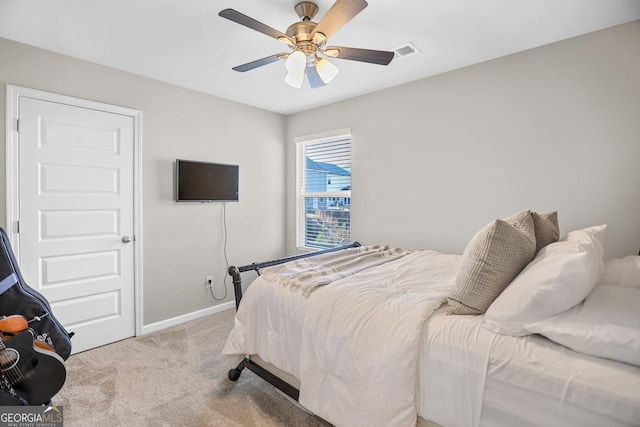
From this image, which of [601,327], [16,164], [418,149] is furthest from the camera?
[418,149]

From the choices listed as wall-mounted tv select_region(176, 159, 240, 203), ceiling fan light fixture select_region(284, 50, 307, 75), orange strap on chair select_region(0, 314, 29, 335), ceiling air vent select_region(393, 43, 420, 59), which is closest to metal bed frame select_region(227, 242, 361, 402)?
orange strap on chair select_region(0, 314, 29, 335)

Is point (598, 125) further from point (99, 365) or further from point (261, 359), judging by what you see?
point (99, 365)

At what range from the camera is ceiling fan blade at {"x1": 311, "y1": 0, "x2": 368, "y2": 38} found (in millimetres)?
1587

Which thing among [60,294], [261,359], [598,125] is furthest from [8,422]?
[598,125]

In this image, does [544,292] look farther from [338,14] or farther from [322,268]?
[338,14]

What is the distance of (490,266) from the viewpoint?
1.40 meters

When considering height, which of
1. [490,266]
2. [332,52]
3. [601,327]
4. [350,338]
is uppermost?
[332,52]

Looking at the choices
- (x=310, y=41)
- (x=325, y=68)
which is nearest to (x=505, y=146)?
(x=325, y=68)

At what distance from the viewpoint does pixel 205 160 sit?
142 inches

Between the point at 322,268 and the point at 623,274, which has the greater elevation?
the point at 623,274

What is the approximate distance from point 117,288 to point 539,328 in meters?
3.33

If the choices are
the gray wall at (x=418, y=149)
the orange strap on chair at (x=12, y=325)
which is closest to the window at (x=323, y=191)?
the gray wall at (x=418, y=149)

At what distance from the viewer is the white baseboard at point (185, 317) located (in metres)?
3.20

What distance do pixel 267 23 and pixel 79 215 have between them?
2272mm
